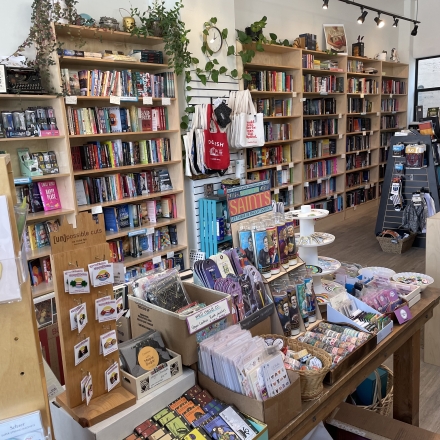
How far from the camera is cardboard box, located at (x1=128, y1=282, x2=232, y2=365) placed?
1390 millimetres

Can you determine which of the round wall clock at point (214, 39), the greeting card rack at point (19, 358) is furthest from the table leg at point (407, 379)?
the round wall clock at point (214, 39)

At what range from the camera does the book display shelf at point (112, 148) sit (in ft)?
11.3

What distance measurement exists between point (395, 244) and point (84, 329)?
15.9ft

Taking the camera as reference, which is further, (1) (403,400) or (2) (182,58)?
(2) (182,58)

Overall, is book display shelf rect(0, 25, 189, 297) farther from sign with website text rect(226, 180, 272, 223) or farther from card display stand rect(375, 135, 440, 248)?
card display stand rect(375, 135, 440, 248)

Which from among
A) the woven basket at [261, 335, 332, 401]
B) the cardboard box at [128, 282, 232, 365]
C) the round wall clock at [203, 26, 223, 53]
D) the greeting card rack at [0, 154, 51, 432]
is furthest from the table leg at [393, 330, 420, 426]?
the round wall clock at [203, 26, 223, 53]

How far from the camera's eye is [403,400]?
217 cm

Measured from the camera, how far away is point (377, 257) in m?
5.27

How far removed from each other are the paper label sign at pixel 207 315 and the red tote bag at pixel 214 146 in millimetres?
2807

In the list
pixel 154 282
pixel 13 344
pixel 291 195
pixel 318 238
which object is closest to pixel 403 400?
pixel 318 238

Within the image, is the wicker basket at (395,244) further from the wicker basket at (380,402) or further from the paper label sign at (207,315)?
the paper label sign at (207,315)

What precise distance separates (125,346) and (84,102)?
9.96 ft

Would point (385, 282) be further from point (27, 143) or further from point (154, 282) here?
point (27, 143)

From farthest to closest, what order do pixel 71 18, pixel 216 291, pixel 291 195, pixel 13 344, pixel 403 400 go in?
pixel 291 195, pixel 71 18, pixel 403 400, pixel 216 291, pixel 13 344
